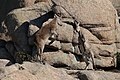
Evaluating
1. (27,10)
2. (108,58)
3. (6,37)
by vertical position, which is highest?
(27,10)

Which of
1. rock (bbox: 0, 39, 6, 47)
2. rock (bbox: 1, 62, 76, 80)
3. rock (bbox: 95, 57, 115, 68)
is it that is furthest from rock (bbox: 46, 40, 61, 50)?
rock (bbox: 1, 62, 76, 80)

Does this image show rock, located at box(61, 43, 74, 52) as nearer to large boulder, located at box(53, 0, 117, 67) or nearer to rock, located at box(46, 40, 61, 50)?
rock, located at box(46, 40, 61, 50)

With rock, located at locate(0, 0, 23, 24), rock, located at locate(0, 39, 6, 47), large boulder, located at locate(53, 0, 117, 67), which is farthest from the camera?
rock, located at locate(0, 0, 23, 24)

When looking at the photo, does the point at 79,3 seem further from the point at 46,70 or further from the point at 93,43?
the point at 46,70

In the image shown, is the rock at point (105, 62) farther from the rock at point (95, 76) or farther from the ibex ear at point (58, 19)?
the rock at point (95, 76)

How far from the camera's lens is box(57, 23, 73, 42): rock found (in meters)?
17.2

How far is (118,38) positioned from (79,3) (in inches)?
97.8

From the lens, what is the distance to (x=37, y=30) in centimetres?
1697

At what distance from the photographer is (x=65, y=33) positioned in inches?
680

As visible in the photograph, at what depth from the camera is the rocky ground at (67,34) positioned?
17016 millimetres

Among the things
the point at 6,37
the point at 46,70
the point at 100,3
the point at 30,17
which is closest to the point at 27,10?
the point at 30,17

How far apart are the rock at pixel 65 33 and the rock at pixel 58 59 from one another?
2.02 ft

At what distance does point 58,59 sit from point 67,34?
3.71 ft

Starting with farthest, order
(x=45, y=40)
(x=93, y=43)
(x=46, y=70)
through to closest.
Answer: (x=93, y=43) → (x=45, y=40) → (x=46, y=70)
